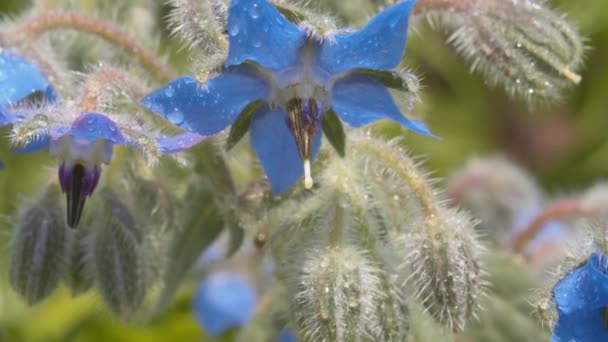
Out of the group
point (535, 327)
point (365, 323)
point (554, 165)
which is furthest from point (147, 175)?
point (554, 165)

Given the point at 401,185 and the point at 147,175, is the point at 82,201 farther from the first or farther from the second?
the point at 401,185

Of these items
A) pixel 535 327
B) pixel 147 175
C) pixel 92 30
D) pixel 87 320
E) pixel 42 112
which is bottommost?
pixel 87 320

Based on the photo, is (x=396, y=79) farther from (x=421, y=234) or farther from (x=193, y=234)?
(x=193, y=234)

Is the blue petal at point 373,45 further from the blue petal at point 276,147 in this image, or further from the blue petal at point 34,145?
the blue petal at point 34,145

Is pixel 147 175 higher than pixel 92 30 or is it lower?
lower

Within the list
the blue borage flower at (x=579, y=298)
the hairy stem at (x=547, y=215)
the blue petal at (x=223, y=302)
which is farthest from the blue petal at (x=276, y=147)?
the blue petal at (x=223, y=302)
